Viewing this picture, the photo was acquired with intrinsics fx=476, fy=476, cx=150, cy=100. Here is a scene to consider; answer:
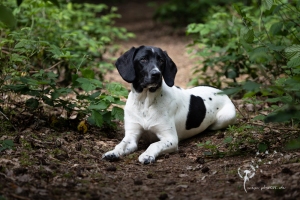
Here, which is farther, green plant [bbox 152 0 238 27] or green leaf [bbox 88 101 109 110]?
green plant [bbox 152 0 238 27]

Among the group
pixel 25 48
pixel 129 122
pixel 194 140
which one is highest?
pixel 25 48

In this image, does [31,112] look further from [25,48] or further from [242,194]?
[242,194]

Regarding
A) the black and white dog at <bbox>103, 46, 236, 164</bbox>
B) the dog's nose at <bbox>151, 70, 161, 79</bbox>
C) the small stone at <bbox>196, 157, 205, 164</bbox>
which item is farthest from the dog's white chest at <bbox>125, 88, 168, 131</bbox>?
the small stone at <bbox>196, 157, 205, 164</bbox>

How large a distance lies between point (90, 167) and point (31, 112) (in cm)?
185

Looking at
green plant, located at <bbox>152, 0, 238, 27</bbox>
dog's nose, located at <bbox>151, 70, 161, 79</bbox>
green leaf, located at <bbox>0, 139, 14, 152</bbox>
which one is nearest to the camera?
green leaf, located at <bbox>0, 139, 14, 152</bbox>

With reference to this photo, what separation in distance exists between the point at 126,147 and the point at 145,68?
976 millimetres

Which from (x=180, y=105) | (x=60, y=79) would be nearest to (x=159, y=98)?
(x=180, y=105)

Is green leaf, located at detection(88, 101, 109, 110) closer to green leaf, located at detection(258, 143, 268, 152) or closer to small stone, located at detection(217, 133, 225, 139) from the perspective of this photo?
small stone, located at detection(217, 133, 225, 139)

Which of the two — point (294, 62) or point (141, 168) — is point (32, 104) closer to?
point (141, 168)

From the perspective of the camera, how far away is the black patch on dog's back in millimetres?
6375

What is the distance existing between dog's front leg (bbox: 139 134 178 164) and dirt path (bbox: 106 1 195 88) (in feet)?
14.0

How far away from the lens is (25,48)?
6.31 m

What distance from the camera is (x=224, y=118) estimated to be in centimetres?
673

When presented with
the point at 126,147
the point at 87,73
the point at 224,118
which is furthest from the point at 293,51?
the point at 87,73
